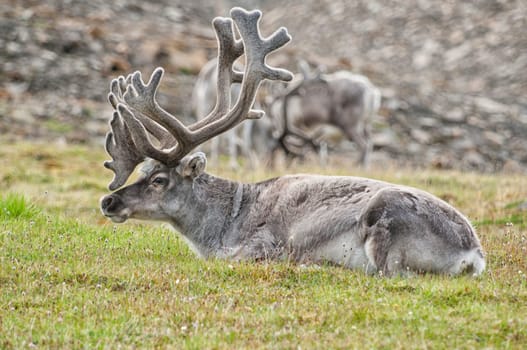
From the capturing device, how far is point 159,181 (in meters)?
9.79

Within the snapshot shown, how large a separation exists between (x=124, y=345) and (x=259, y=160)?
15685 millimetres

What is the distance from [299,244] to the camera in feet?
30.7

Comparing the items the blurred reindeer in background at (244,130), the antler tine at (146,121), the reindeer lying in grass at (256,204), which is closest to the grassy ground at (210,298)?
the reindeer lying in grass at (256,204)

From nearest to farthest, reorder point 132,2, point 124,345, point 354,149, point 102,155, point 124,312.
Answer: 1. point 124,345
2. point 124,312
3. point 102,155
4. point 354,149
5. point 132,2

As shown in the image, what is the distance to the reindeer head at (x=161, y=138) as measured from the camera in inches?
374

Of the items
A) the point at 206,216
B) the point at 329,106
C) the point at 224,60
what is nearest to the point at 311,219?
the point at 206,216

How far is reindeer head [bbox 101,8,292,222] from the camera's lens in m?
9.50

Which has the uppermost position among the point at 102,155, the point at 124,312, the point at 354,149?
the point at 124,312

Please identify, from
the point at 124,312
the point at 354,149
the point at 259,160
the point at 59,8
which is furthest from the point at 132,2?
the point at 124,312

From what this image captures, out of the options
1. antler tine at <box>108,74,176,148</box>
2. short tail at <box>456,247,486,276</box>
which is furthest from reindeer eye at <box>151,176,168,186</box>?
short tail at <box>456,247,486,276</box>

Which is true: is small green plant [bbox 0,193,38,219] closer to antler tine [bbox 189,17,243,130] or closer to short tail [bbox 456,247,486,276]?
antler tine [bbox 189,17,243,130]

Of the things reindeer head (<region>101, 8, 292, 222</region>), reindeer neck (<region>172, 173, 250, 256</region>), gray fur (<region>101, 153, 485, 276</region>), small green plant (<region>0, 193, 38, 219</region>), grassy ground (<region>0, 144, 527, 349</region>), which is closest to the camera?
grassy ground (<region>0, 144, 527, 349</region>)

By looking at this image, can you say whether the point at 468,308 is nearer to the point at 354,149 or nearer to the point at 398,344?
the point at 398,344

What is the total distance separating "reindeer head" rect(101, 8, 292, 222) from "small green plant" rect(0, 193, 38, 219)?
164 cm
